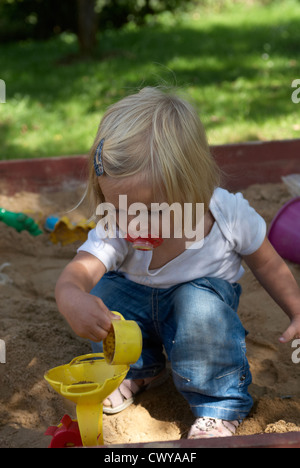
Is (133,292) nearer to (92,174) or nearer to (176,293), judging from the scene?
(176,293)

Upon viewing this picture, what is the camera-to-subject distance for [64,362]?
6.17 feet

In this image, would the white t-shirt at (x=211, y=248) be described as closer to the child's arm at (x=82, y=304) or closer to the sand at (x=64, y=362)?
the child's arm at (x=82, y=304)

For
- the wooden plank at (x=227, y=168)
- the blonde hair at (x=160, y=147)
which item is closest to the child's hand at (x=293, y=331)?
the blonde hair at (x=160, y=147)

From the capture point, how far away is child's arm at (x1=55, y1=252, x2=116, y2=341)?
4.57ft

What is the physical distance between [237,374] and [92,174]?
670 millimetres

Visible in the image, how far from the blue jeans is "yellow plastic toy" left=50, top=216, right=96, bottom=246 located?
1.00 meters

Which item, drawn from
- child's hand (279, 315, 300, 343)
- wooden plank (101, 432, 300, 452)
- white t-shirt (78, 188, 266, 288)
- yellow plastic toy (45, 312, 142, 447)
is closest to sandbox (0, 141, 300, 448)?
wooden plank (101, 432, 300, 452)

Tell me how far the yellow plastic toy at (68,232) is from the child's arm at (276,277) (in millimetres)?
1126

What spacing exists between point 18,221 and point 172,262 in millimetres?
1161

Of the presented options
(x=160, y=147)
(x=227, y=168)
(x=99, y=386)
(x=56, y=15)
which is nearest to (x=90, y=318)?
(x=99, y=386)

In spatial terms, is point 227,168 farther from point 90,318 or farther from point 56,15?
point 56,15

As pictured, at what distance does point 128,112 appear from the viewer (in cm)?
155

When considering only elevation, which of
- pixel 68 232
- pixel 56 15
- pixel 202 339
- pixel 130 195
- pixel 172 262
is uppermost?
pixel 130 195
